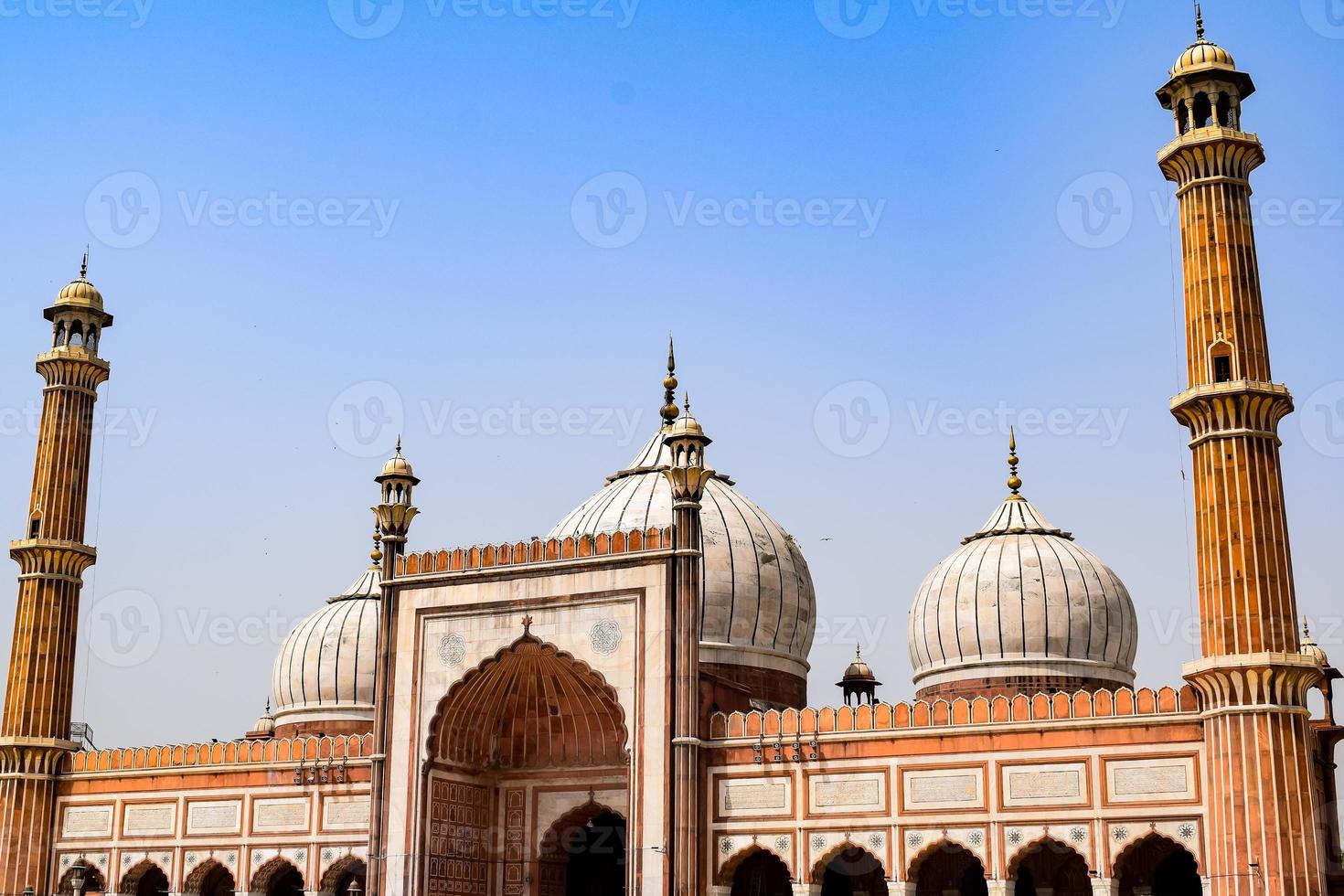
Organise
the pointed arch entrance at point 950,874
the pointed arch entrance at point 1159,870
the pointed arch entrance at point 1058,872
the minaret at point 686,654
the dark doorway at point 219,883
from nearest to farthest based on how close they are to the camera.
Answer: the minaret at point 686,654 < the pointed arch entrance at point 1159,870 < the pointed arch entrance at point 1058,872 < the pointed arch entrance at point 950,874 < the dark doorway at point 219,883

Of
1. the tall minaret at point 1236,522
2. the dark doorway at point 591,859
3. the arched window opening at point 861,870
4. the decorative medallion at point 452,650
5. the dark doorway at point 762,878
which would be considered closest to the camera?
the tall minaret at point 1236,522

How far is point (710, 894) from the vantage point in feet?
61.8

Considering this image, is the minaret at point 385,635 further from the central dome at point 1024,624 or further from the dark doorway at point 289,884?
the central dome at point 1024,624

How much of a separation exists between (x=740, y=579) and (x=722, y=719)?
332 cm

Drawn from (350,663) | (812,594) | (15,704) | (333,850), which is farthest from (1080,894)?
(15,704)

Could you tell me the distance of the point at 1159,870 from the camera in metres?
19.7

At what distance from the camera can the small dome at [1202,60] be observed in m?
18.5

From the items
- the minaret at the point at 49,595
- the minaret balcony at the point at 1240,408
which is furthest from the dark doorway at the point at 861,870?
the minaret at the point at 49,595

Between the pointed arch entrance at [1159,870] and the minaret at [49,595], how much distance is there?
15549 millimetres

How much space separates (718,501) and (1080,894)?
7.55 meters

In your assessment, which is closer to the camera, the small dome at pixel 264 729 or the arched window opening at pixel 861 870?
the arched window opening at pixel 861 870

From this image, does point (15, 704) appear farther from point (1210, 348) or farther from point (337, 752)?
point (1210, 348)

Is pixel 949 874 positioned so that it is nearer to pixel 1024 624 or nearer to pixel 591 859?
pixel 1024 624

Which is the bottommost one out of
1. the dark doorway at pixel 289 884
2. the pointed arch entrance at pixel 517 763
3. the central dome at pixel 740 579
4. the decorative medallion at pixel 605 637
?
the dark doorway at pixel 289 884
